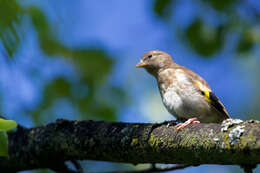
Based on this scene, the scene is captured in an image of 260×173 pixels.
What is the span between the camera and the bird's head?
6914 millimetres

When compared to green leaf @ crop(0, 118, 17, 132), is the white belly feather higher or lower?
higher

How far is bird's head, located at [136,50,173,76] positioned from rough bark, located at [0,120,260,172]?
3.11 meters

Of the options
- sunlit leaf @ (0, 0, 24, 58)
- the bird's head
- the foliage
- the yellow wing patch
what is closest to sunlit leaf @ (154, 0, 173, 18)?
the yellow wing patch

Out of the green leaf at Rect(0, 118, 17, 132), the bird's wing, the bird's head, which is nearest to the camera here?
the green leaf at Rect(0, 118, 17, 132)

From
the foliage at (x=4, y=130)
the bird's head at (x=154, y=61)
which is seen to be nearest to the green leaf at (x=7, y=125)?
the foliage at (x=4, y=130)

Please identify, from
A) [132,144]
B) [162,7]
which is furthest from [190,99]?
[132,144]

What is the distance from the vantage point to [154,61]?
700cm

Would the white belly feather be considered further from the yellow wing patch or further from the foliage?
the foliage

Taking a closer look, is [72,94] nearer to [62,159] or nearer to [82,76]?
[82,76]

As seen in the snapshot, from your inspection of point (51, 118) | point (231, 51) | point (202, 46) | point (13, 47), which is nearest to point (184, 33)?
point (202, 46)

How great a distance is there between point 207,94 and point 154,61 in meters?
1.71

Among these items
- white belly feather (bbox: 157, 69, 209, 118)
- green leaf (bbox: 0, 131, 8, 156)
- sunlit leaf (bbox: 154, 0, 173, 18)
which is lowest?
green leaf (bbox: 0, 131, 8, 156)

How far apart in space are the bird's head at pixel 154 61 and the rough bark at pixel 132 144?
10.2 ft

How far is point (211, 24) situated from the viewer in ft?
17.0
